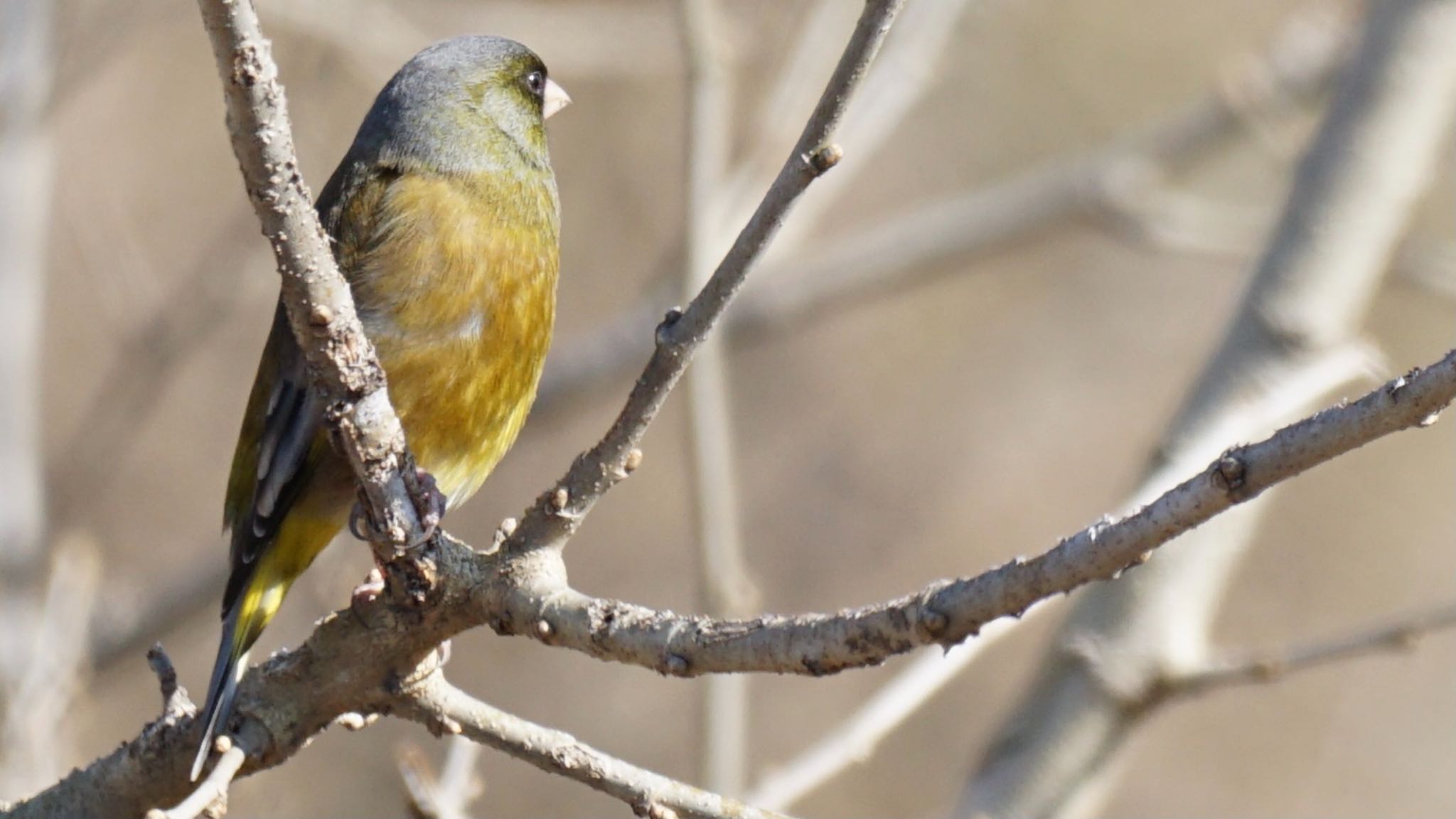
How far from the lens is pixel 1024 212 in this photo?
6.48 metres

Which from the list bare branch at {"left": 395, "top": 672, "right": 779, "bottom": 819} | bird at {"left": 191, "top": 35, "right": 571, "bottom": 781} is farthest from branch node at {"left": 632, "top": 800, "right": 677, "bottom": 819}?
bird at {"left": 191, "top": 35, "right": 571, "bottom": 781}

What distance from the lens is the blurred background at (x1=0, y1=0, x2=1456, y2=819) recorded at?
627 cm

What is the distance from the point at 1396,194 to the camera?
4.73 m

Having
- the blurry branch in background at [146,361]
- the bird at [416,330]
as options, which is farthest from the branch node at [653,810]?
the blurry branch in background at [146,361]

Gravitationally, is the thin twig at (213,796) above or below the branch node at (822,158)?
below

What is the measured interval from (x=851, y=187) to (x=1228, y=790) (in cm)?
441

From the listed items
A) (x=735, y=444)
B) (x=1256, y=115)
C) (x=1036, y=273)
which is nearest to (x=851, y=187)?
(x=1036, y=273)

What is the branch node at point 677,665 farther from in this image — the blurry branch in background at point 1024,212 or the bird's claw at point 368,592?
the blurry branch in background at point 1024,212

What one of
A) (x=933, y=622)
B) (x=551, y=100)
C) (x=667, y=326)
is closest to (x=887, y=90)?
(x=551, y=100)

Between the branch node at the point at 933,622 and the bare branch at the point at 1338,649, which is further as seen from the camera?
the bare branch at the point at 1338,649

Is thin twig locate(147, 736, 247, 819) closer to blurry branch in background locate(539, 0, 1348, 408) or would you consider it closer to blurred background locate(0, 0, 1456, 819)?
blurred background locate(0, 0, 1456, 819)

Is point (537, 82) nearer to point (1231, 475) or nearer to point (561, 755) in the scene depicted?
point (561, 755)

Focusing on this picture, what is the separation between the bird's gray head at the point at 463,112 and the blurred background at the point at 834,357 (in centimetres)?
155

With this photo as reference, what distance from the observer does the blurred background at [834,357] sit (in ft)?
20.6
